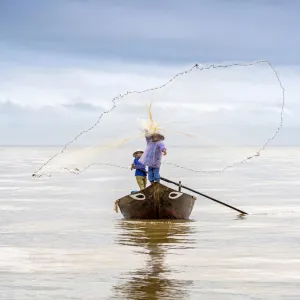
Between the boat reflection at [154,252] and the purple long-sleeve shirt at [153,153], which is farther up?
the purple long-sleeve shirt at [153,153]

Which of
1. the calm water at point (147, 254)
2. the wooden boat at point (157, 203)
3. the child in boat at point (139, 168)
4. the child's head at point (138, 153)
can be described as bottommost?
the calm water at point (147, 254)

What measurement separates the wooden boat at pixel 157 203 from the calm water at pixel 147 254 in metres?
0.45

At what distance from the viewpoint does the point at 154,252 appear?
50.1ft

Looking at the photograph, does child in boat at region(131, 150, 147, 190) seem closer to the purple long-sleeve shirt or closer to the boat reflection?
the purple long-sleeve shirt

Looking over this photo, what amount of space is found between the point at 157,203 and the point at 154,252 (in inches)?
225

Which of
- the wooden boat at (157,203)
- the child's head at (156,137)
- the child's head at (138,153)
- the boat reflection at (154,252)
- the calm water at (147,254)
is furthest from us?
the child's head at (138,153)

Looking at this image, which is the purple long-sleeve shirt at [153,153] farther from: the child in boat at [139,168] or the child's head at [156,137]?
the child in boat at [139,168]

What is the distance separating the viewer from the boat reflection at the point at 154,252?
1130cm

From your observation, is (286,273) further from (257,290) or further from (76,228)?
(76,228)

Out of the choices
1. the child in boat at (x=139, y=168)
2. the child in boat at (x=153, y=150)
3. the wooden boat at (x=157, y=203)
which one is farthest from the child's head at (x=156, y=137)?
the child in boat at (x=139, y=168)

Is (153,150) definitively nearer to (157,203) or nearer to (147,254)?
(157,203)

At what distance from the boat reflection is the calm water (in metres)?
0.01

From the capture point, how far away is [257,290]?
454 inches

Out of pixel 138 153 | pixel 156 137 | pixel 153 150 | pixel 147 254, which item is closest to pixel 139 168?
pixel 138 153
